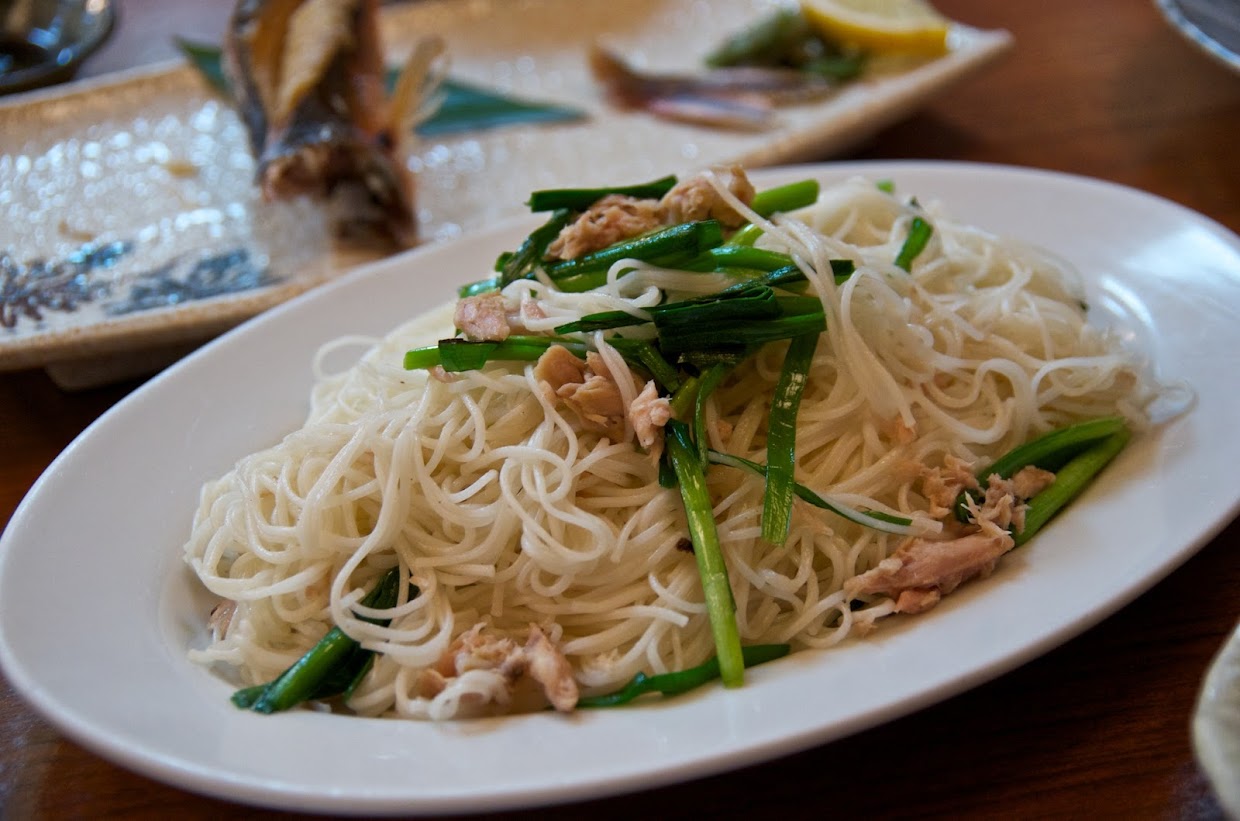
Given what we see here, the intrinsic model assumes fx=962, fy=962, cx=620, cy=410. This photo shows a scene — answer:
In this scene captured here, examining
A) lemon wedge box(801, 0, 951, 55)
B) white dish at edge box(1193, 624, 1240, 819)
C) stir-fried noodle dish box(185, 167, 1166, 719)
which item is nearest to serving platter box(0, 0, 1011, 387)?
lemon wedge box(801, 0, 951, 55)

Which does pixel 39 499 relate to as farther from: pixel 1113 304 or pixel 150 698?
pixel 1113 304

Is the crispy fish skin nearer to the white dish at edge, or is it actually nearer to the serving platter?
the serving platter

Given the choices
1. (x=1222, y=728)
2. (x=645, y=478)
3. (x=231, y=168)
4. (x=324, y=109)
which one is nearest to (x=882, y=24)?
(x=324, y=109)

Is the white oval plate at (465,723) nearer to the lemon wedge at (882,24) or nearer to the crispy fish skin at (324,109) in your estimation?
the crispy fish skin at (324,109)

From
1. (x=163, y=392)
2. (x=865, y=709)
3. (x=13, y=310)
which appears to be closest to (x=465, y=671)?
(x=865, y=709)

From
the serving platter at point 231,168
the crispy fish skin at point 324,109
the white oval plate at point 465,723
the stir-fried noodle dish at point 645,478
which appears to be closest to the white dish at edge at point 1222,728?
the white oval plate at point 465,723
